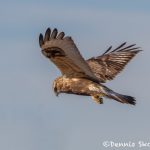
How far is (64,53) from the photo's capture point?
15.8 m

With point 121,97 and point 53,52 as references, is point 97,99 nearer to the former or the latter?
point 121,97

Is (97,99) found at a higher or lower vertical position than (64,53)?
lower

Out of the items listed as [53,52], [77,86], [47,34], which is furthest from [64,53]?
[77,86]

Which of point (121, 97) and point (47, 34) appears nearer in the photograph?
point (121, 97)

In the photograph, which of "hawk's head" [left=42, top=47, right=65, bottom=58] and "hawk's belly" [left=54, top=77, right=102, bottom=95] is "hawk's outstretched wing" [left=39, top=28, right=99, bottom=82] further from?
"hawk's belly" [left=54, top=77, right=102, bottom=95]

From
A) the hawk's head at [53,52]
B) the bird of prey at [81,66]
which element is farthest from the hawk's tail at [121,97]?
the hawk's head at [53,52]

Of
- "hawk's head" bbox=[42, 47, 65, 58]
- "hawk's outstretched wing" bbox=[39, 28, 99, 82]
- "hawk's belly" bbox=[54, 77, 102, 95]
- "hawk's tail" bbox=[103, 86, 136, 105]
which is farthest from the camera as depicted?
"hawk's belly" bbox=[54, 77, 102, 95]

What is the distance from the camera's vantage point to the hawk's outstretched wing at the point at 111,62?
17.6 metres

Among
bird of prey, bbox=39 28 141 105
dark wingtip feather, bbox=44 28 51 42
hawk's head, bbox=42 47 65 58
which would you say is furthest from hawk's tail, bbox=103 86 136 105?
dark wingtip feather, bbox=44 28 51 42

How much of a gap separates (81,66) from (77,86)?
0.75 metres

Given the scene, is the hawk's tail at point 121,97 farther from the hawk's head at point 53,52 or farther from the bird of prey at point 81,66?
the hawk's head at point 53,52

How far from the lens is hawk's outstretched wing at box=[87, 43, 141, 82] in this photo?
1756 centimetres

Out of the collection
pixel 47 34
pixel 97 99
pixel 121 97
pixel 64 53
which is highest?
pixel 47 34

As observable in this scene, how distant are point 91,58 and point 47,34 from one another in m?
3.03
